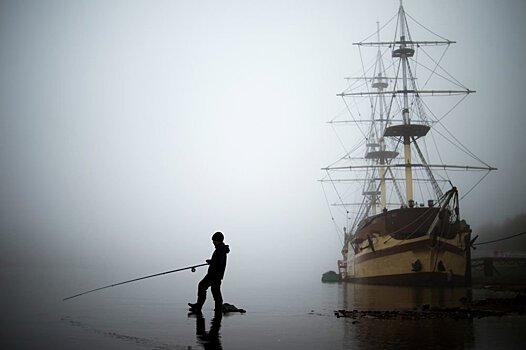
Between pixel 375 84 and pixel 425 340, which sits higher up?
pixel 375 84

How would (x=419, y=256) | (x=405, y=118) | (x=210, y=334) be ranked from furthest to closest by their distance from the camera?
(x=405, y=118) → (x=419, y=256) → (x=210, y=334)

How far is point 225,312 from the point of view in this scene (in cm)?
1488

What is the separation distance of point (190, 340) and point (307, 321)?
5287mm

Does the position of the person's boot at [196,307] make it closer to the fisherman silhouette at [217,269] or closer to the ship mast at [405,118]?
the fisherman silhouette at [217,269]

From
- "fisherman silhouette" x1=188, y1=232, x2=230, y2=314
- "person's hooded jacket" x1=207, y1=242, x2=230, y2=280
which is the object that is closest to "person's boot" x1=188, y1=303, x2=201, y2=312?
"fisherman silhouette" x1=188, y1=232, x2=230, y2=314

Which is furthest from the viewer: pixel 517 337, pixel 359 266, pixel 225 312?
pixel 359 266

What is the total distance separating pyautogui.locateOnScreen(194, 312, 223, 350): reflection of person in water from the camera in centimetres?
808

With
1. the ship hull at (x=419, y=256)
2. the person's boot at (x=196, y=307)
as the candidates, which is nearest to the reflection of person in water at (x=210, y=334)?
the person's boot at (x=196, y=307)

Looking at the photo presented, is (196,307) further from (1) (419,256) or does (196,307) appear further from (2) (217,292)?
(1) (419,256)

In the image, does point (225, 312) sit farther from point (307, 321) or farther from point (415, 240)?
point (415, 240)

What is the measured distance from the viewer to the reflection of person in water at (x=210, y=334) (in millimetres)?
8077

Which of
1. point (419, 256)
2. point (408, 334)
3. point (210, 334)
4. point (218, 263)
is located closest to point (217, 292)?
point (218, 263)

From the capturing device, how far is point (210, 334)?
9.43m

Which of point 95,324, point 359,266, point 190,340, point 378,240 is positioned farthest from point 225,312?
point 359,266
